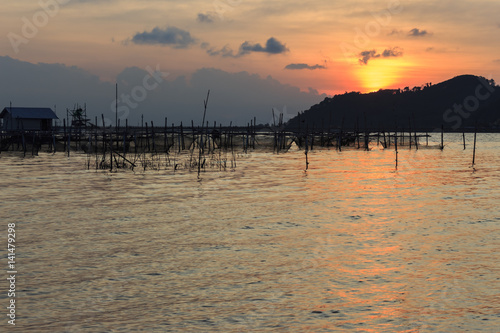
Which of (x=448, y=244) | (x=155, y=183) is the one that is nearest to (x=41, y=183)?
(x=155, y=183)

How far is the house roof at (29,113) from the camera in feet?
212

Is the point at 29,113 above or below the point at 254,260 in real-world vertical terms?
above

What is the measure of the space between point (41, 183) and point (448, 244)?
19.2 meters

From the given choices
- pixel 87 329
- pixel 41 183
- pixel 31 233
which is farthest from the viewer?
pixel 41 183

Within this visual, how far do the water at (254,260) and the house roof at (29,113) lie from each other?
44.9m

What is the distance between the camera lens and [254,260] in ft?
36.4

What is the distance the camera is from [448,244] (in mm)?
12641

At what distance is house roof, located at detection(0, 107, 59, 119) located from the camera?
212 feet

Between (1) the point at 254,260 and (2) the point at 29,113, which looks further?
(2) the point at 29,113

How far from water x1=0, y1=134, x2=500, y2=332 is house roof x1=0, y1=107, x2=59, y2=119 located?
1767 inches

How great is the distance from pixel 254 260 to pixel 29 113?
199 ft

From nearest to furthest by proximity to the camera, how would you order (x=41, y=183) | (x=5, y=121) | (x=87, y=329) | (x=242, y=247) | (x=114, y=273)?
(x=87, y=329) < (x=114, y=273) < (x=242, y=247) < (x=41, y=183) < (x=5, y=121)

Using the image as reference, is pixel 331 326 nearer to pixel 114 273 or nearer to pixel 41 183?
pixel 114 273

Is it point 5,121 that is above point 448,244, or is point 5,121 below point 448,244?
above
